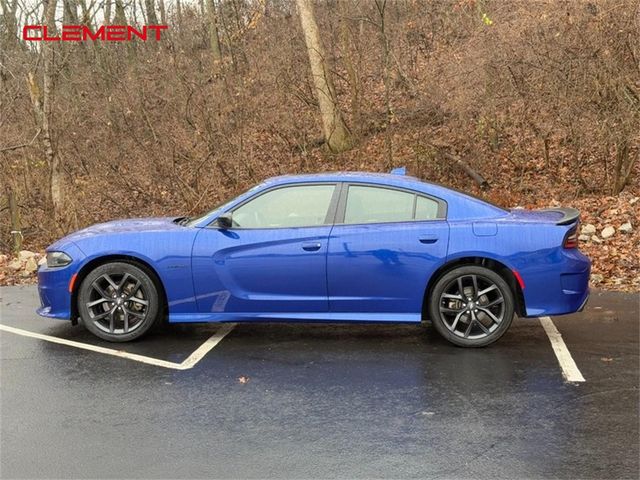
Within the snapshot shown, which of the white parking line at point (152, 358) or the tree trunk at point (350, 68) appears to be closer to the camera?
the white parking line at point (152, 358)

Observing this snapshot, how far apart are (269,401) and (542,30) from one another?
31.2 feet

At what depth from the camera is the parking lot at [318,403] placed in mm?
3627

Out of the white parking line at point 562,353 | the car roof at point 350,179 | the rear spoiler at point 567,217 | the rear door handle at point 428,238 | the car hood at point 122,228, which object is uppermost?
the car roof at point 350,179

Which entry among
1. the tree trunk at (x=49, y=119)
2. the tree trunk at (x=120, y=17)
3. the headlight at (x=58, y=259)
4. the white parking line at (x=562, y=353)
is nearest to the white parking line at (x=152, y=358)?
the headlight at (x=58, y=259)

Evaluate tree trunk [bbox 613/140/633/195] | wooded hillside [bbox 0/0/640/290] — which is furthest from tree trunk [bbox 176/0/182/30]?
tree trunk [bbox 613/140/633/195]

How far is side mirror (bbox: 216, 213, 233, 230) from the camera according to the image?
5711 mm

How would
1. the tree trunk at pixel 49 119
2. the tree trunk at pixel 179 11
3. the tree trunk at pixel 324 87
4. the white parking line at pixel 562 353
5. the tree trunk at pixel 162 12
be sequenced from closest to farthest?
the white parking line at pixel 562 353
the tree trunk at pixel 49 119
the tree trunk at pixel 324 87
the tree trunk at pixel 179 11
the tree trunk at pixel 162 12

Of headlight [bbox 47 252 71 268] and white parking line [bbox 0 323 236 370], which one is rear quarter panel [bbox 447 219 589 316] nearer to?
white parking line [bbox 0 323 236 370]

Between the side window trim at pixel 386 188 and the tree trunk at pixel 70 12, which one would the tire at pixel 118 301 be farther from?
the tree trunk at pixel 70 12

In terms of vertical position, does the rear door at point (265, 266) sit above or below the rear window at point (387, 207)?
below

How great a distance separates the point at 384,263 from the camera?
553 cm

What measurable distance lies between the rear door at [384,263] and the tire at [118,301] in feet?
5.33

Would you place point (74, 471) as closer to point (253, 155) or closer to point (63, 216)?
point (63, 216)

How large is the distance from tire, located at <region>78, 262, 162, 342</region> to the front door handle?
1381 mm
